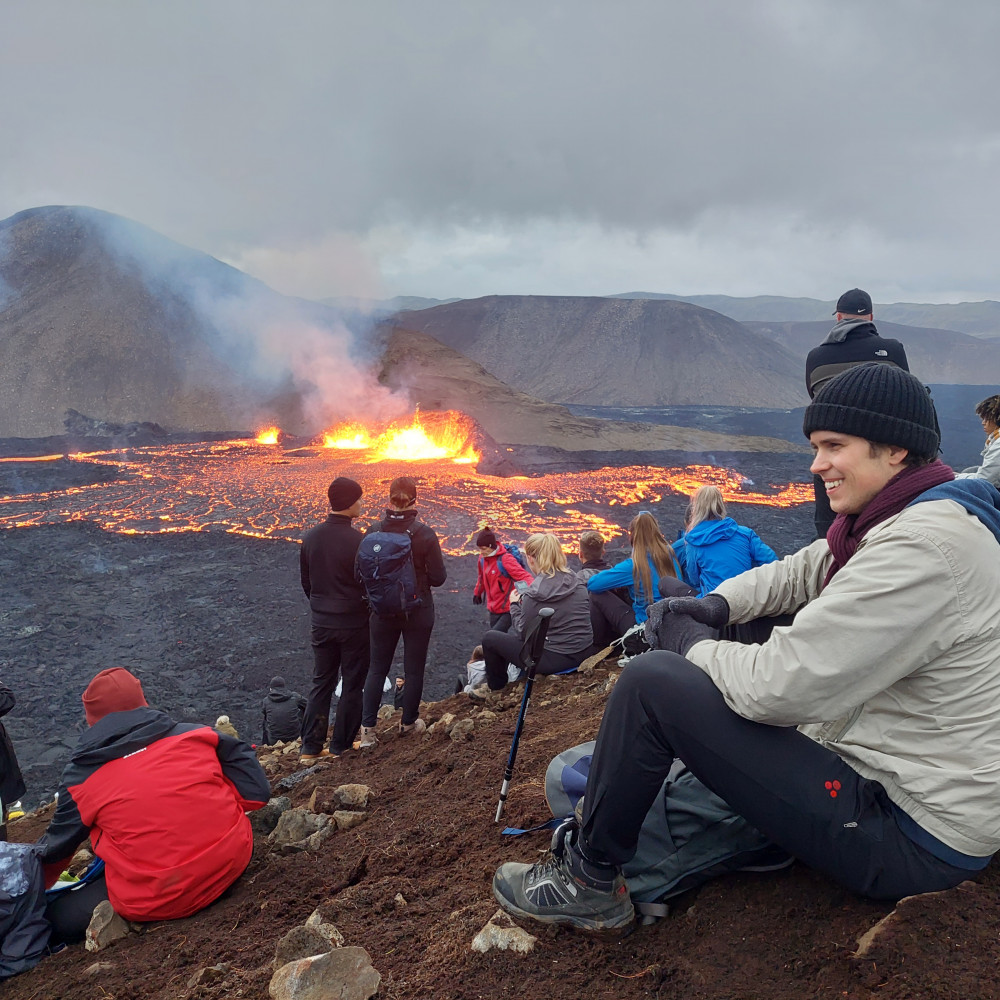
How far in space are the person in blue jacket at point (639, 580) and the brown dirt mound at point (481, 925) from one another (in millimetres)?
1767

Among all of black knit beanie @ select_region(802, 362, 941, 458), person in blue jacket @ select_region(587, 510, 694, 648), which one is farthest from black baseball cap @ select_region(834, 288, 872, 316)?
black knit beanie @ select_region(802, 362, 941, 458)

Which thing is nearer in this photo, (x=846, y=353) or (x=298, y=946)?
(x=298, y=946)

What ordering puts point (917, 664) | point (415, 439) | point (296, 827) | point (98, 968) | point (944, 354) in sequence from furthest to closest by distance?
point (944, 354) < point (415, 439) < point (296, 827) < point (98, 968) < point (917, 664)

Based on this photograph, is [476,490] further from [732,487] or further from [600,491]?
[732,487]

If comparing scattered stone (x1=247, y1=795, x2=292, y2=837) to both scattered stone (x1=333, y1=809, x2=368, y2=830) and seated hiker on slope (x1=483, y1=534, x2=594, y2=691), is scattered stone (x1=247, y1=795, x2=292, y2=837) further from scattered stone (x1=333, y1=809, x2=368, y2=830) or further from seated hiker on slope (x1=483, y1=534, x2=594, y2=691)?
seated hiker on slope (x1=483, y1=534, x2=594, y2=691)

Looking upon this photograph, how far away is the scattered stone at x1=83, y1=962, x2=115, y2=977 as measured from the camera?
2709mm

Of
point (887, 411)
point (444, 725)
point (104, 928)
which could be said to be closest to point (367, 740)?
point (444, 725)

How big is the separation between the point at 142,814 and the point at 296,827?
1043 mm

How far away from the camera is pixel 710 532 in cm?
523

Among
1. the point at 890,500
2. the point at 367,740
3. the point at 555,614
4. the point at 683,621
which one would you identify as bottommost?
the point at 367,740

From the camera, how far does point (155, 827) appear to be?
2.90m

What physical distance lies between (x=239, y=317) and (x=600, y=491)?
33.8 metres

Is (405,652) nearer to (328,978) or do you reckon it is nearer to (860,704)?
(328,978)

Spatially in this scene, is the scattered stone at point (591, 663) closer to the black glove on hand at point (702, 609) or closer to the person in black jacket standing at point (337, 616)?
the person in black jacket standing at point (337, 616)
